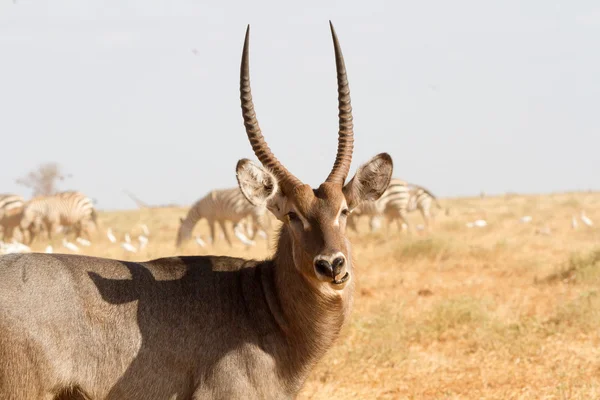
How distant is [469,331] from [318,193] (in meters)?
5.49

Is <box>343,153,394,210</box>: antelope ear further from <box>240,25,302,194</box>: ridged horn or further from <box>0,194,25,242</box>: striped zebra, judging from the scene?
<box>0,194,25,242</box>: striped zebra

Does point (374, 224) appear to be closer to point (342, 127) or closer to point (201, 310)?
point (342, 127)

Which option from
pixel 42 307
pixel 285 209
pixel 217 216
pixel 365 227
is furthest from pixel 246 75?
pixel 365 227

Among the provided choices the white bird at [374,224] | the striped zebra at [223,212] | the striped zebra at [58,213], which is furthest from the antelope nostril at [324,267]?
the striped zebra at [58,213]

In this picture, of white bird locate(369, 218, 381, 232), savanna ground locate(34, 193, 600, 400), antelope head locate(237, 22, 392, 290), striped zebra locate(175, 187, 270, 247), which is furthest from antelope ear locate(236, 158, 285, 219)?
white bird locate(369, 218, 381, 232)

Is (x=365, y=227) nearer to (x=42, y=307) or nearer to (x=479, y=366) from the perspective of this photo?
(x=479, y=366)

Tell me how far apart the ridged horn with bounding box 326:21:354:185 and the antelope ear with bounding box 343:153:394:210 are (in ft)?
0.43

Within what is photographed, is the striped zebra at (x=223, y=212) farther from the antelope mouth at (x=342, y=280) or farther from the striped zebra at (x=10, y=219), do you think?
the antelope mouth at (x=342, y=280)

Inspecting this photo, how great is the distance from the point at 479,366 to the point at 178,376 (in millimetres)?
4782

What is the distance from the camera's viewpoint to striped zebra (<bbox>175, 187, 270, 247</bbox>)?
27.5 m

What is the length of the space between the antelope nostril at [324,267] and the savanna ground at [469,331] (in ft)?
4.41

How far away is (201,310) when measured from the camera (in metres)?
6.12

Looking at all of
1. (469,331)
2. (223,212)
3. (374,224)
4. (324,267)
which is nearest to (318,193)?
(324,267)

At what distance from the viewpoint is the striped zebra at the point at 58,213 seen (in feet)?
96.7
